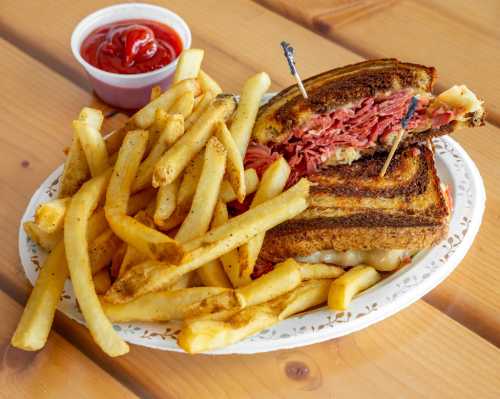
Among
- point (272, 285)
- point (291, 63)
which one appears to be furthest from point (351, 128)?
point (272, 285)

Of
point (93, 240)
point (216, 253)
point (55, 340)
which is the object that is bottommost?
point (55, 340)

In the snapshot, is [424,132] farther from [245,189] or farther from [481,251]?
[245,189]

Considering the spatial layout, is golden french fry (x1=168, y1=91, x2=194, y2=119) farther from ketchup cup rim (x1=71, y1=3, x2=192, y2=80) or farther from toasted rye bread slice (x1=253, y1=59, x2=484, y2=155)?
ketchup cup rim (x1=71, y1=3, x2=192, y2=80)

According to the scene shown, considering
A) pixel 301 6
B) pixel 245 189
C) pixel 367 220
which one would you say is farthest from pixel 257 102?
pixel 301 6

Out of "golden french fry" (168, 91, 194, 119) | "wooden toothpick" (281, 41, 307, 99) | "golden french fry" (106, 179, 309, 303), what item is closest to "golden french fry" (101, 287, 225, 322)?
"golden french fry" (106, 179, 309, 303)

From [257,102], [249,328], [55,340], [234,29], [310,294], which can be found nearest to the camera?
[249,328]

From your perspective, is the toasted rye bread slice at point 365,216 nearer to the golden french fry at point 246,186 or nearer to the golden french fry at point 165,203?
the golden french fry at point 246,186
